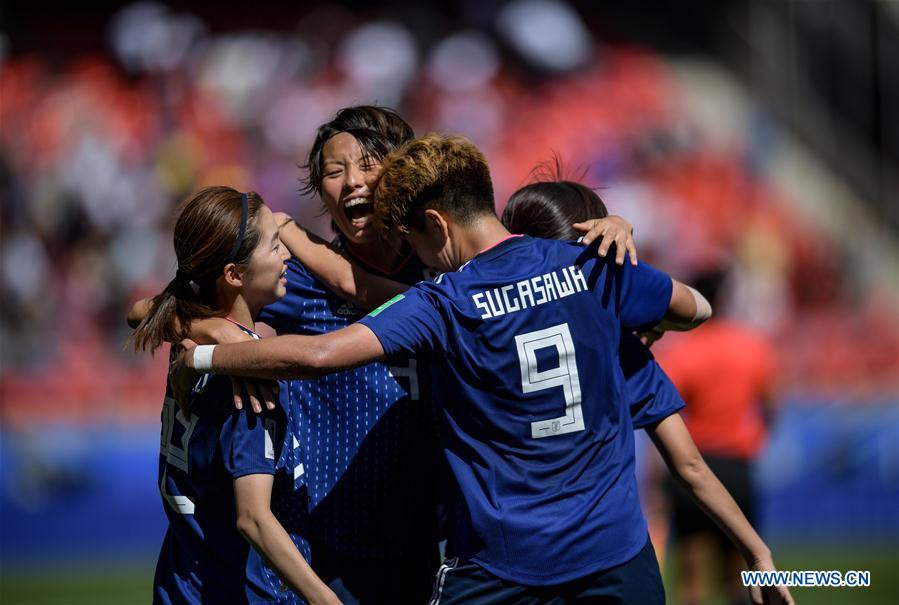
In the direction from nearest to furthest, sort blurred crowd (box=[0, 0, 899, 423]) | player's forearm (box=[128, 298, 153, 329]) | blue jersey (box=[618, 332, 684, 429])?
blue jersey (box=[618, 332, 684, 429]), player's forearm (box=[128, 298, 153, 329]), blurred crowd (box=[0, 0, 899, 423])

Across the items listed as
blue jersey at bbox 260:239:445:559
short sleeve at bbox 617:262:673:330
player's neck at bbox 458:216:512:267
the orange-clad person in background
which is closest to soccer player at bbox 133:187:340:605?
blue jersey at bbox 260:239:445:559

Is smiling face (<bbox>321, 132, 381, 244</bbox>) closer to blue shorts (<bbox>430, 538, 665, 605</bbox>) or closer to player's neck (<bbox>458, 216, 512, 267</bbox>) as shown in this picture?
player's neck (<bbox>458, 216, 512, 267</bbox>)

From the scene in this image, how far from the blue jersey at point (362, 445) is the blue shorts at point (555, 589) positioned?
58 cm

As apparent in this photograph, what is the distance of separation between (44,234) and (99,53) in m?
2.93

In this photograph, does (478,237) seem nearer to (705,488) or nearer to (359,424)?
(359,424)

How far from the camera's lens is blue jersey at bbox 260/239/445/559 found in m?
3.57

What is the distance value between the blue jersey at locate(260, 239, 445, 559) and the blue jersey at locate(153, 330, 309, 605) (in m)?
0.33

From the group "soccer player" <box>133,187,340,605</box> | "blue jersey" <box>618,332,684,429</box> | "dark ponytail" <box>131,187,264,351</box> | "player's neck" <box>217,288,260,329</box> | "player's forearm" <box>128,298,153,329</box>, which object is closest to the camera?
"soccer player" <box>133,187,340,605</box>

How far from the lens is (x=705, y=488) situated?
3367 mm

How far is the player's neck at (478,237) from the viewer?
321cm

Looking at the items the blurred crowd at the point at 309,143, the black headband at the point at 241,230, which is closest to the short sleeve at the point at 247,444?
the black headband at the point at 241,230

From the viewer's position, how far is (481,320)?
9.99ft

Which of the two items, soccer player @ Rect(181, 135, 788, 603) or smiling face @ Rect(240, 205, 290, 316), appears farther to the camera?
smiling face @ Rect(240, 205, 290, 316)

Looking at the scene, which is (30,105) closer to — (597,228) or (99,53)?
(99,53)
